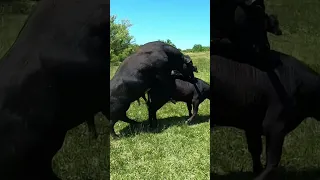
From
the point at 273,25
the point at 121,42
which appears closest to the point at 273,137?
the point at 273,25

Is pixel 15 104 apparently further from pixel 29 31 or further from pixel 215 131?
pixel 215 131

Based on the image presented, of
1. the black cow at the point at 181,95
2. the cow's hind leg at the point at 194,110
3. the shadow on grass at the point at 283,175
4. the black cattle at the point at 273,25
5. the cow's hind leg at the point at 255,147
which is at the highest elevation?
the black cattle at the point at 273,25

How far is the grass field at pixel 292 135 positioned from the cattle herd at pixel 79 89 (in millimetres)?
61

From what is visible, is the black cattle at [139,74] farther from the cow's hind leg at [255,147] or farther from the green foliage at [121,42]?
the cow's hind leg at [255,147]

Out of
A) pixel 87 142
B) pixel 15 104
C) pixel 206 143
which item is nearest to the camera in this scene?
pixel 15 104

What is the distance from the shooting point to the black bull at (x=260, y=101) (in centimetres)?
294

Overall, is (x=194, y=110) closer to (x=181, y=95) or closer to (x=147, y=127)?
(x=181, y=95)

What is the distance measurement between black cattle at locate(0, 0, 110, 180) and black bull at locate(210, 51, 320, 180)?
2.81 feet

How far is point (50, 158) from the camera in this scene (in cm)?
287

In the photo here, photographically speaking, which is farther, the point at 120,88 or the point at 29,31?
the point at 120,88

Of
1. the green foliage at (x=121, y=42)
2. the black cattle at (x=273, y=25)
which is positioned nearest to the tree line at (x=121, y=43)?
the green foliage at (x=121, y=42)

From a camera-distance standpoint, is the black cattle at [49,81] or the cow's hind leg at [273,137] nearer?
→ the black cattle at [49,81]

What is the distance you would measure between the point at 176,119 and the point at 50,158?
7.37 feet

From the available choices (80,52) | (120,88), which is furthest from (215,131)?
(120,88)
